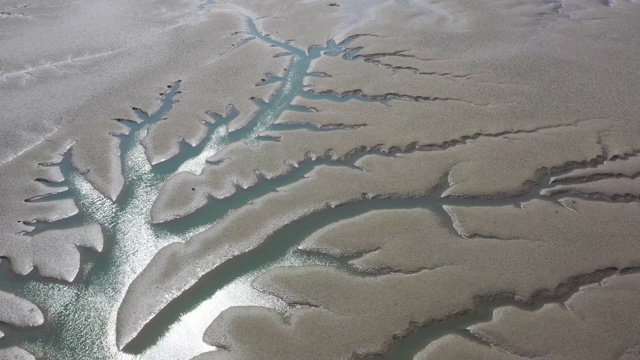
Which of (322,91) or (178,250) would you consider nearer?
(178,250)

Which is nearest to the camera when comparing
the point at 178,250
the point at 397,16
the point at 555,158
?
the point at 178,250

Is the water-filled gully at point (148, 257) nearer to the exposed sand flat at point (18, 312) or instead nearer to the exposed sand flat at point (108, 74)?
the exposed sand flat at point (18, 312)

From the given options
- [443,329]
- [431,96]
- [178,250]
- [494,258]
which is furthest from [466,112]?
[178,250]

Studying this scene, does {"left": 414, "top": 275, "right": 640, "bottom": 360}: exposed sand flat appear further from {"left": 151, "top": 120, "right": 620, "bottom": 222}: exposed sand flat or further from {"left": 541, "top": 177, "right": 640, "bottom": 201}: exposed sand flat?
{"left": 151, "top": 120, "right": 620, "bottom": 222}: exposed sand flat

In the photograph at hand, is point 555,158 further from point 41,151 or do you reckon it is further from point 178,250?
point 41,151

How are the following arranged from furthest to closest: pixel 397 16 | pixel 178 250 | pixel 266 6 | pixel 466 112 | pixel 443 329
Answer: pixel 266 6
pixel 397 16
pixel 466 112
pixel 178 250
pixel 443 329

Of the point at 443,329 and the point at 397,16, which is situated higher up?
the point at 397,16

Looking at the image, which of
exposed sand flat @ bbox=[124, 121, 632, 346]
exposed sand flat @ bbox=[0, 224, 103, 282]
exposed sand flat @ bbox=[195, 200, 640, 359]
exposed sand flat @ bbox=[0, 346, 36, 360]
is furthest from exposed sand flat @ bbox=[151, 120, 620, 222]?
exposed sand flat @ bbox=[0, 346, 36, 360]
